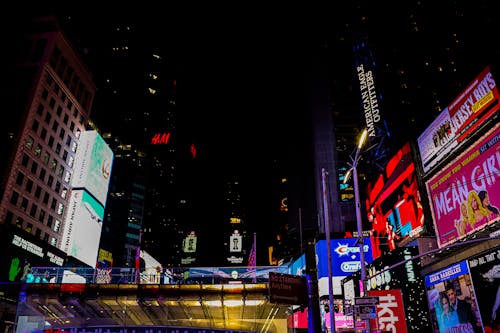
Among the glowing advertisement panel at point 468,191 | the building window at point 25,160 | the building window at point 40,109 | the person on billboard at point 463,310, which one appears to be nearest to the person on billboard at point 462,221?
the glowing advertisement panel at point 468,191

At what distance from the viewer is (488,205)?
16.3 m

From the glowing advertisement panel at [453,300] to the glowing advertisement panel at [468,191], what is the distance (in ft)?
5.34

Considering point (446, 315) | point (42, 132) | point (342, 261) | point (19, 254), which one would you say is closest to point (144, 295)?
point (446, 315)

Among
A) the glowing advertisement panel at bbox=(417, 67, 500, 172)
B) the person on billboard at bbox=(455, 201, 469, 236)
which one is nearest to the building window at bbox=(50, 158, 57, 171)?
the glowing advertisement panel at bbox=(417, 67, 500, 172)

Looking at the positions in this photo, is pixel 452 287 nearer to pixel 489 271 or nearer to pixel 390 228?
pixel 489 271

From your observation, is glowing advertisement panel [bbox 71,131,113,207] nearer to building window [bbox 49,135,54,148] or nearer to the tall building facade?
the tall building facade

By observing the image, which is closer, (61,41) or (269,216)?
(61,41)

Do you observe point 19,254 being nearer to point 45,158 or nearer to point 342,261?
point 45,158

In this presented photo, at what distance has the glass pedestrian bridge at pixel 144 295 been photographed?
2861 cm

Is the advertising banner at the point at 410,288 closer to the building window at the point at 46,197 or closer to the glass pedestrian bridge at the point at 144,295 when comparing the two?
the glass pedestrian bridge at the point at 144,295

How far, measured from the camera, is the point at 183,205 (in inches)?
7372

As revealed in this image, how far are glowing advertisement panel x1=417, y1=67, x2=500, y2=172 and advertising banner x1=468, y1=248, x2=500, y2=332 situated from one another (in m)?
5.47

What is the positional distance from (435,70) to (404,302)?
17021 mm

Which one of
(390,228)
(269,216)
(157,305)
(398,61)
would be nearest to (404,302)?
(390,228)
